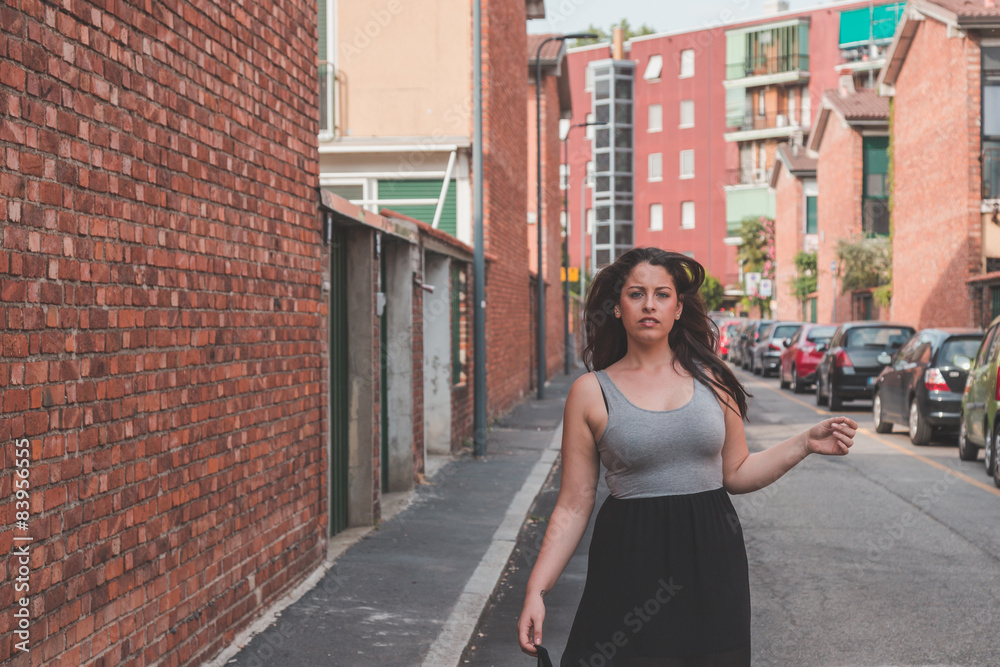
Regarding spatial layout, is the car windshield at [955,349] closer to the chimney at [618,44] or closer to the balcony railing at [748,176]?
the balcony railing at [748,176]

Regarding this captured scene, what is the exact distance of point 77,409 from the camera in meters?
Answer: 3.99

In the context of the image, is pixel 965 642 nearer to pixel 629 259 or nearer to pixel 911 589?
pixel 911 589

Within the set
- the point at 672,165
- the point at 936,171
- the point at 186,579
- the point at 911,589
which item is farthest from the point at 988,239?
the point at 672,165

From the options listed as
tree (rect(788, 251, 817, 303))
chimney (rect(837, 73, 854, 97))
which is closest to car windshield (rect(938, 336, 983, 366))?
chimney (rect(837, 73, 854, 97))

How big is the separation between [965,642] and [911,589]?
124cm

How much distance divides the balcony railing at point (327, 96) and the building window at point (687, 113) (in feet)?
190

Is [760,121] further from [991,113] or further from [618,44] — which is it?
[991,113]

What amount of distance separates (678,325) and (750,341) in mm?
35048

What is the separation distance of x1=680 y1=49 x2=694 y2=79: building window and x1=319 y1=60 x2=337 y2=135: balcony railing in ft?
190

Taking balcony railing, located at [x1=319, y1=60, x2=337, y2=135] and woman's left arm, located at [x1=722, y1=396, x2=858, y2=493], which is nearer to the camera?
woman's left arm, located at [x1=722, y1=396, x2=858, y2=493]

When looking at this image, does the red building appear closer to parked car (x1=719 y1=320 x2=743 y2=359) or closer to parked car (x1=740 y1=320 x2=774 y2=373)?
parked car (x1=719 y1=320 x2=743 y2=359)

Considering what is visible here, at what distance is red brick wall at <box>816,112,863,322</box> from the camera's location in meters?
43.0

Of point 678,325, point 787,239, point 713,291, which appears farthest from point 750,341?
point 678,325

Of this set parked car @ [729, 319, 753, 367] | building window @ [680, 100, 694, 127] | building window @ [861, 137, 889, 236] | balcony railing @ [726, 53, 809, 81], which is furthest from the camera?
building window @ [680, 100, 694, 127]
